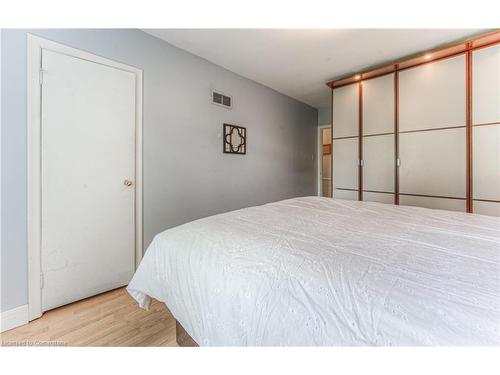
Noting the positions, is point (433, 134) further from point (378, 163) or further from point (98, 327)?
point (98, 327)

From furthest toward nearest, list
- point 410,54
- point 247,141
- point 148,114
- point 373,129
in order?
1. point 247,141
2. point 373,129
3. point 410,54
4. point 148,114

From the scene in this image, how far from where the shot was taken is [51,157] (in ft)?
5.36

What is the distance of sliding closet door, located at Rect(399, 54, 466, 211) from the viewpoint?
234 centimetres

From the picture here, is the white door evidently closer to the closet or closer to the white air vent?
the white air vent

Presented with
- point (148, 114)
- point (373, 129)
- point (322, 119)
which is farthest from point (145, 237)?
point (322, 119)

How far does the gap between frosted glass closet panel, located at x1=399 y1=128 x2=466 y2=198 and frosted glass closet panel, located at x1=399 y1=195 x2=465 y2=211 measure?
6cm

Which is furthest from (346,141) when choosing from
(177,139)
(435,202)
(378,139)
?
(177,139)

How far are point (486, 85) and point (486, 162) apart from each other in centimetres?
77

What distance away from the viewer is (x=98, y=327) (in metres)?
1.47

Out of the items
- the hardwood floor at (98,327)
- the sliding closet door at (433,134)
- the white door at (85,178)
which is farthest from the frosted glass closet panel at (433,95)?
the hardwood floor at (98,327)

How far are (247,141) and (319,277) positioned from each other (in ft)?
9.21

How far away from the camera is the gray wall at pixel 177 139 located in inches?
58.2
